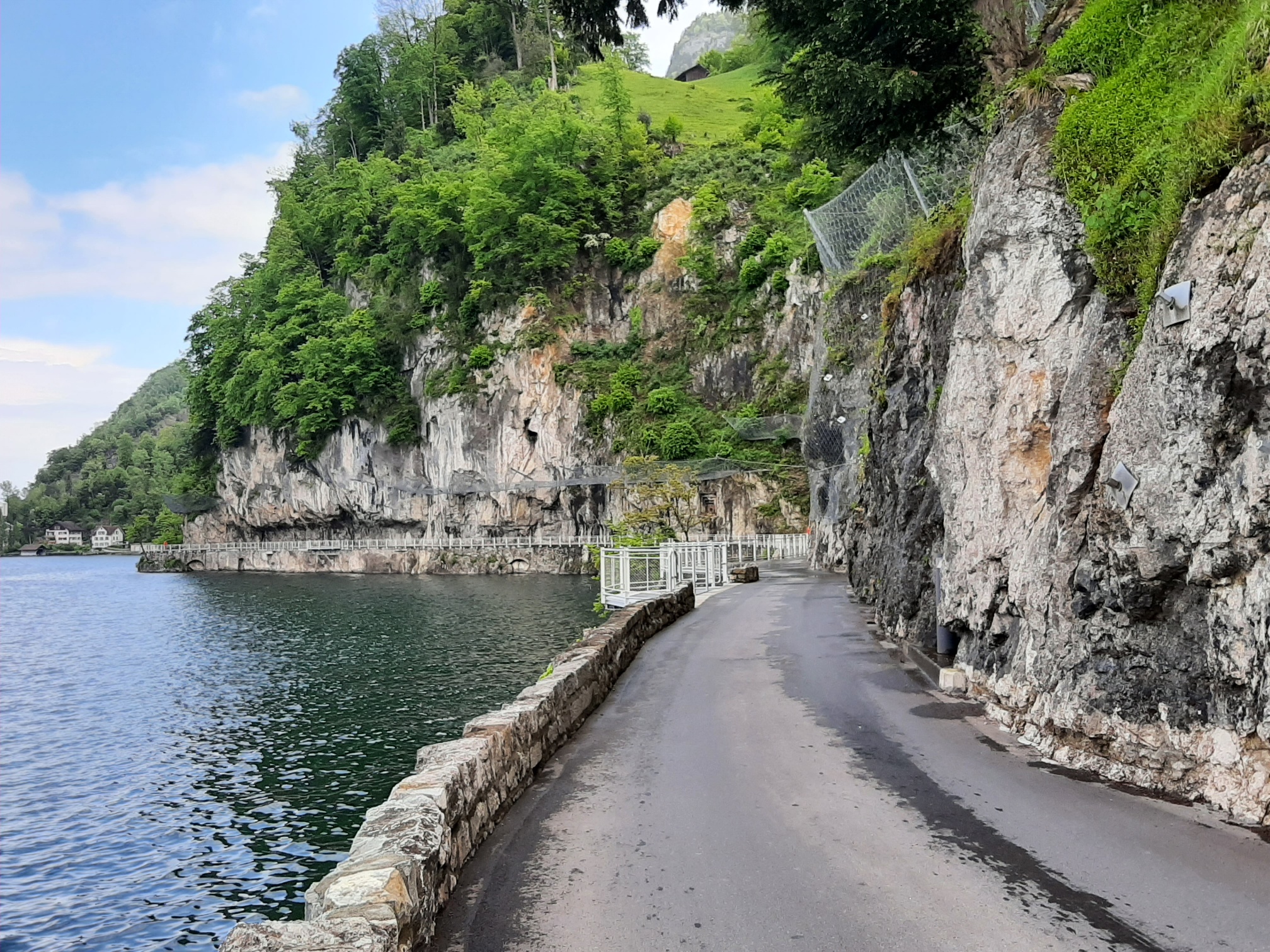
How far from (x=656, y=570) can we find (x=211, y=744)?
15.7 metres

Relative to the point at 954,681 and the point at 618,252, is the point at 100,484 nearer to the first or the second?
the point at 618,252

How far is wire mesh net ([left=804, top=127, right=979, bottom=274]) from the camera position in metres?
17.4

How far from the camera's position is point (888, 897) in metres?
5.56

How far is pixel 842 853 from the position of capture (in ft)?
20.8

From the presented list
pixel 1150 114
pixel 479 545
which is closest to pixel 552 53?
pixel 479 545

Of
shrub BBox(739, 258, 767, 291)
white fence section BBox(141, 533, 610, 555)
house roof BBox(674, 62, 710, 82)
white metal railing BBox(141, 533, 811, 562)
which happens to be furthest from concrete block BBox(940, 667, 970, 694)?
house roof BBox(674, 62, 710, 82)

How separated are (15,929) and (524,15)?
11435 cm

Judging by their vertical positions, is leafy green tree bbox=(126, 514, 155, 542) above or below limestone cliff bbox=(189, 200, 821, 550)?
below

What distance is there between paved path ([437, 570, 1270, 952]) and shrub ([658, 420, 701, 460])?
47581 mm

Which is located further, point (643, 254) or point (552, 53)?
point (552, 53)

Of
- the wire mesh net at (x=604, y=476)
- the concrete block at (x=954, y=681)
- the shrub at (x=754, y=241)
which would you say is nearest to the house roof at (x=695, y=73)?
the shrub at (x=754, y=241)

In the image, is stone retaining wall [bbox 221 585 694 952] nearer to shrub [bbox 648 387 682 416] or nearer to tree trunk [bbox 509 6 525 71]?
shrub [bbox 648 387 682 416]

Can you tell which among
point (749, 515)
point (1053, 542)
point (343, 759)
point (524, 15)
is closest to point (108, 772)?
point (343, 759)

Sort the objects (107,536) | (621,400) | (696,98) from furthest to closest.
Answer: (107,536), (696,98), (621,400)
